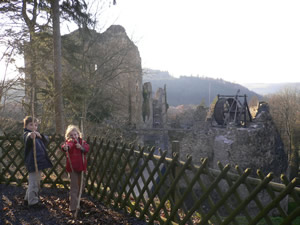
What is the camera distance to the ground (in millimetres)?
4121

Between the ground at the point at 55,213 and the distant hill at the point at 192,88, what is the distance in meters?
62.6

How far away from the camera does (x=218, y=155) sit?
52.1 ft

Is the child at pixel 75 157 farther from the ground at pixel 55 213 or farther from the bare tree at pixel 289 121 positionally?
the bare tree at pixel 289 121

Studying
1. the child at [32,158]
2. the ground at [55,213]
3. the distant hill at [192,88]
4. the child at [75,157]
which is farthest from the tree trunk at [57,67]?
the distant hill at [192,88]

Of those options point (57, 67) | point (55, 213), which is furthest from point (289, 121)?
point (55, 213)

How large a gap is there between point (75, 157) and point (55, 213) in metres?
1.02

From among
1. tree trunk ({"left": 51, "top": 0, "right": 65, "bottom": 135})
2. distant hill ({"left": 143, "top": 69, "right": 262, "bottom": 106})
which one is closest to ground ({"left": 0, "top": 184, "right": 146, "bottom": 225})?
tree trunk ({"left": 51, "top": 0, "right": 65, "bottom": 135})

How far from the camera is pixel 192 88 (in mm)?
77312

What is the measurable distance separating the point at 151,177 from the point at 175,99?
2681 inches

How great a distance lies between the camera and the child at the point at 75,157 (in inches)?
166

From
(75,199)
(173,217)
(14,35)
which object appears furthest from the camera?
(14,35)

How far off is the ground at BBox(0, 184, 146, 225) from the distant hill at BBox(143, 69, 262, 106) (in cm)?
6257

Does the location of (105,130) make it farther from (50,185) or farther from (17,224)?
(17,224)

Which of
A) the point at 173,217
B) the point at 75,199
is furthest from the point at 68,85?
the point at 173,217
